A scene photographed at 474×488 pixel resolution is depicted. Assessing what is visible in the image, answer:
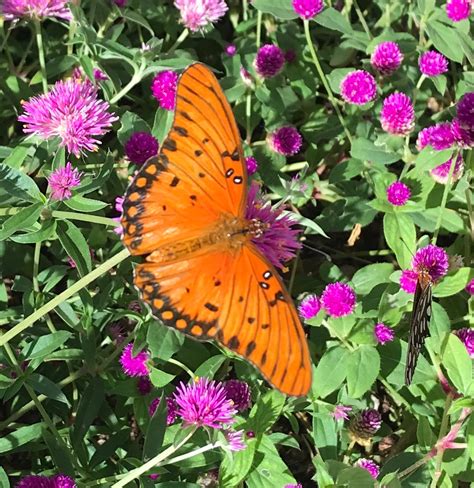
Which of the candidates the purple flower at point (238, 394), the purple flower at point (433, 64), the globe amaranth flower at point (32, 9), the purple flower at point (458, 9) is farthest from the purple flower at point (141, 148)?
the purple flower at point (458, 9)

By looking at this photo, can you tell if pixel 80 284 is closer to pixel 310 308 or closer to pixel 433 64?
pixel 310 308

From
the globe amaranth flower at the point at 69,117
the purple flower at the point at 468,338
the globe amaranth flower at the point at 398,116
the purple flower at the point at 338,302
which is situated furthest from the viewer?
the globe amaranth flower at the point at 398,116

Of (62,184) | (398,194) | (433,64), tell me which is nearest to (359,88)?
(433,64)

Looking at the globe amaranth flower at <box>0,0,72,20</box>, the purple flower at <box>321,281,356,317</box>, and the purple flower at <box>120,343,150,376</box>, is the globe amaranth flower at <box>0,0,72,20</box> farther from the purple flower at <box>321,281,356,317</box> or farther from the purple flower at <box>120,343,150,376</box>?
the purple flower at <box>321,281,356,317</box>

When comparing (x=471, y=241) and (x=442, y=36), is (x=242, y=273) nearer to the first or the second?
(x=471, y=241)

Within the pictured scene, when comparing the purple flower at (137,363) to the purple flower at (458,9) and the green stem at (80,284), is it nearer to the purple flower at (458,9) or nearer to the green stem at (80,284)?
the green stem at (80,284)

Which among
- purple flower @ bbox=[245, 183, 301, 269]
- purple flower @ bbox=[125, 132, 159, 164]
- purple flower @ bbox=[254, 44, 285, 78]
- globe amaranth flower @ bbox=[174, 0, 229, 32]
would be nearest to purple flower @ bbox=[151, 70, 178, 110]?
purple flower @ bbox=[125, 132, 159, 164]
